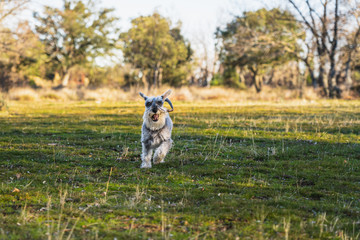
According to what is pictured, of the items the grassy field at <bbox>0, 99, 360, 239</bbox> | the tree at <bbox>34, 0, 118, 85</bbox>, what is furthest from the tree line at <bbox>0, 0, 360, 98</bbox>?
the grassy field at <bbox>0, 99, 360, 239</bbox>

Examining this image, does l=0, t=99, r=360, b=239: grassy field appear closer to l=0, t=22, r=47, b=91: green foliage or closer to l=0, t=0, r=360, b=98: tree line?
l=0, t=22, r=47, b=91: green foliage

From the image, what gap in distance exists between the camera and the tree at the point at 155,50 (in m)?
66.4

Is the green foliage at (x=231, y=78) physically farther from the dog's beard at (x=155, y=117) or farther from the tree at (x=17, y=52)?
the dog's beard at (x=155, y=117)

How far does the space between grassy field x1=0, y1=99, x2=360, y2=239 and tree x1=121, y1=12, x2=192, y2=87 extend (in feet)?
176

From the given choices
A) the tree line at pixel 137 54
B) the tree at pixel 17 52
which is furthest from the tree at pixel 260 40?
the tree at pixel 17 52

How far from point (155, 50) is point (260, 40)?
2579cm

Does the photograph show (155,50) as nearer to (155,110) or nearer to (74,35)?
(74,35)

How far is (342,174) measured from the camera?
8.45 m

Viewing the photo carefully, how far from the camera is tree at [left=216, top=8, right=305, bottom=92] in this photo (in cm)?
4509

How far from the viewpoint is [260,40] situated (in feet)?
152

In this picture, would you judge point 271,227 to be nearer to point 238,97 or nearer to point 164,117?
point 164,117

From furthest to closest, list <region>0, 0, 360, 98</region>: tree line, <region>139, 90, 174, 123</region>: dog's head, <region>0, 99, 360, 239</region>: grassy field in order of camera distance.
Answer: <region>0, 0, 360, 98</region>: tree line < <region>139, 90, 174, 123</region>: dog's head < <region>0, 99, 360, 239</region>: grassy field

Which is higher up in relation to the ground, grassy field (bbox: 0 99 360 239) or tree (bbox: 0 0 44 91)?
tree (bbox: 0 0 44 91)

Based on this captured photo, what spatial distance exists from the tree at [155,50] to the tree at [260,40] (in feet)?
30.3
